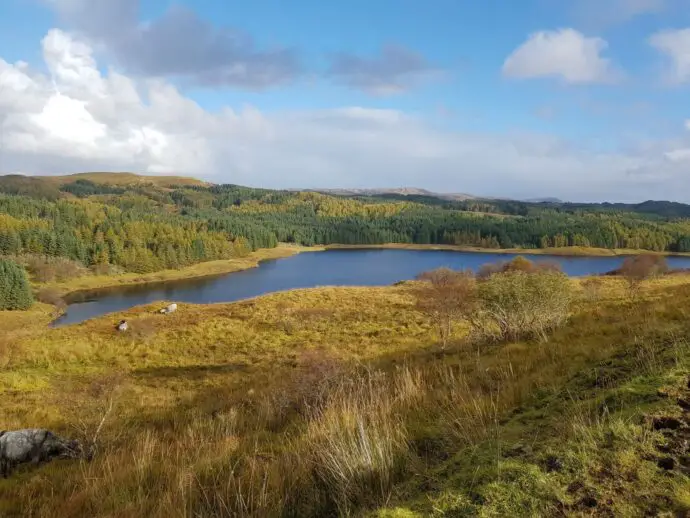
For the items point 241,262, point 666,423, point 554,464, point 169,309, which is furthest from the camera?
point 241,262

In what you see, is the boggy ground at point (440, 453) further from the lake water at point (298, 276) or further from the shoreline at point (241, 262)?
the shoreline at point (241, 262)

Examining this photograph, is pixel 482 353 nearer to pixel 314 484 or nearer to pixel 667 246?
pixel 314 484

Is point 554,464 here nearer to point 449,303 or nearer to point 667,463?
point 667,463

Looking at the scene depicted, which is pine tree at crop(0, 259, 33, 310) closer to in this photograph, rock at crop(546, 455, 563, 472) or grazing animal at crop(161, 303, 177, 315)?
grazing animal at crop(161, 303, 177, 315)

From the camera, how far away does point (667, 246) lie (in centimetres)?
16075

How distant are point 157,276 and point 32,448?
362ft

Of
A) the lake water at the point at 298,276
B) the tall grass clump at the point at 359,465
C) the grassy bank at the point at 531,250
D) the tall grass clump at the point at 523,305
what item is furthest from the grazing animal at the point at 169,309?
the grassy bank at the point at 531,250

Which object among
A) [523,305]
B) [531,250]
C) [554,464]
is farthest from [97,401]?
[531,250]

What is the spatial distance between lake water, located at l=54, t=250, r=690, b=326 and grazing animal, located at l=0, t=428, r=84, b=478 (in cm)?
6818

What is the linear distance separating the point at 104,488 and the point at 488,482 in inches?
164

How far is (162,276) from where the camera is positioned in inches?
4390

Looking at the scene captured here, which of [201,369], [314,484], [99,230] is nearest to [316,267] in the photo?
[99,230]

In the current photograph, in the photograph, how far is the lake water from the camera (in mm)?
83500

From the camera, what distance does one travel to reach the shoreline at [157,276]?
95375 millimetres
